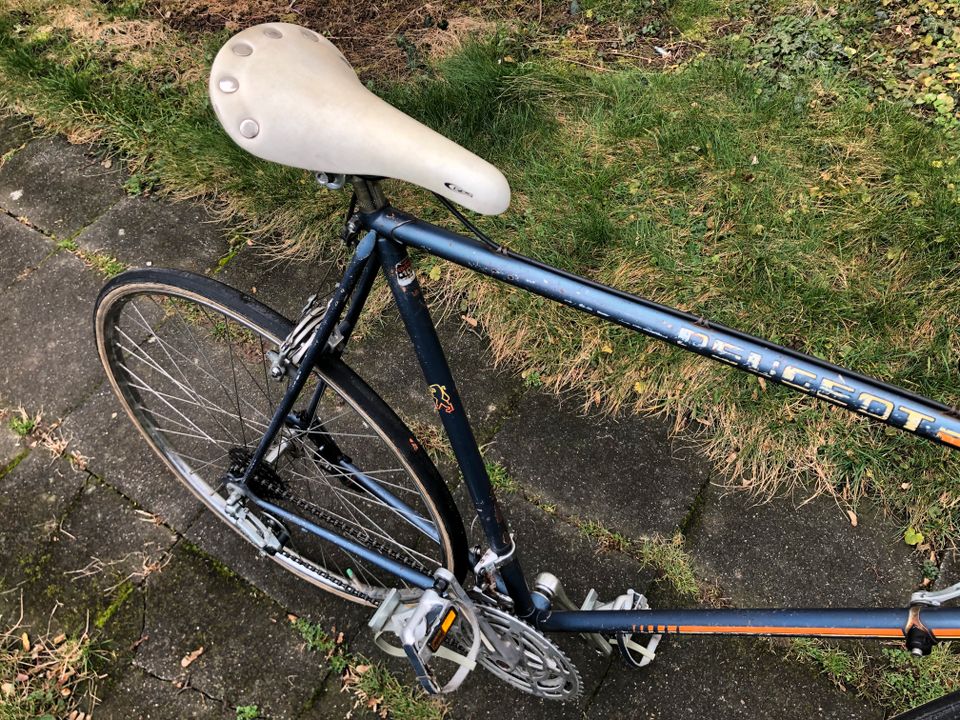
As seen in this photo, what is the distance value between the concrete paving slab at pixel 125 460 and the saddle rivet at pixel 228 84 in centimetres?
168

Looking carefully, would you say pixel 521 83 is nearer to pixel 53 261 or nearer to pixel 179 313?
pixel 179 313

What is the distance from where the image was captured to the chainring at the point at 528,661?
72.8 inches

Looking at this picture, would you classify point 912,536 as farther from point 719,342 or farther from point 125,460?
point 125,460

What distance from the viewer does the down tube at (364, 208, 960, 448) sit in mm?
1176

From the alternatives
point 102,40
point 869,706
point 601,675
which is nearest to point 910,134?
point 869,706

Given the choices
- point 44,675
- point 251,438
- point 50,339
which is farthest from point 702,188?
point 44,675

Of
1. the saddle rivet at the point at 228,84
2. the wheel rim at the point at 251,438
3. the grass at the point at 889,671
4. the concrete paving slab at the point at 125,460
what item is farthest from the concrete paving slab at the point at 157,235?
the grass at the point at 889,671

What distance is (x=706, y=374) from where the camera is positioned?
8.61 ft

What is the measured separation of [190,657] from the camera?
2.28m

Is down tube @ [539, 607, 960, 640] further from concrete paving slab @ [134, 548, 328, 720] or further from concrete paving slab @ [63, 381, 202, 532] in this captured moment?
concrete paving slab @ [63, 381, 202, 532]

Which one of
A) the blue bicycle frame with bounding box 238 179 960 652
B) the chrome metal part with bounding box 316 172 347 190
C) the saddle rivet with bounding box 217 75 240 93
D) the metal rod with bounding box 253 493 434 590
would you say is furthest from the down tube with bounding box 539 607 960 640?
the saddle rivet with bounding box 217 75 240 93

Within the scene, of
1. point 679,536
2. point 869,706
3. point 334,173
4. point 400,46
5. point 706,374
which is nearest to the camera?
point 334,173

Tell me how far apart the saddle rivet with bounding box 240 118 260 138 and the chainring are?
3.89ft

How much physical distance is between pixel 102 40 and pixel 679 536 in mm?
3816
